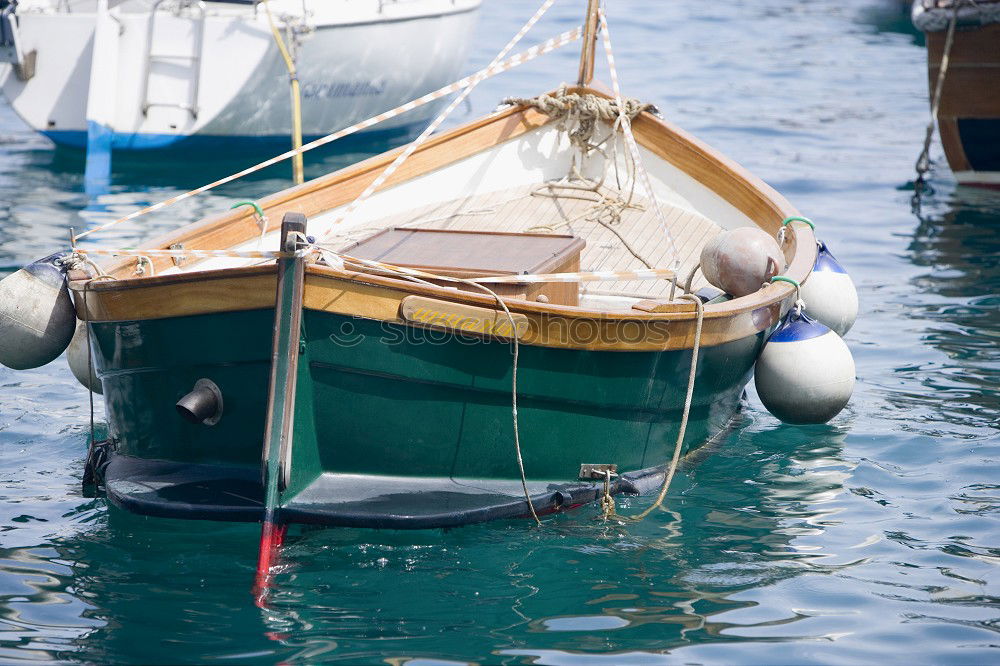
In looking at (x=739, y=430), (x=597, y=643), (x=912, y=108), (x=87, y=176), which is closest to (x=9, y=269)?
(x=87, y=176)

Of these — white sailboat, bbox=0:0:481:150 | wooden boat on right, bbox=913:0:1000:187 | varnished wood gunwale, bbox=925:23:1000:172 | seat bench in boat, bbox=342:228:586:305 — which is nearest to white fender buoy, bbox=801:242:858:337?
seat bench in boat, bbox=342:228:586:305

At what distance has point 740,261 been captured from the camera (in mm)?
5711

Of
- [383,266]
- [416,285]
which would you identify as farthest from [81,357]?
[416,285]

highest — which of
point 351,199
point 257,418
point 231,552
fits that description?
point 351,199

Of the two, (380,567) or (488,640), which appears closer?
(488,640)

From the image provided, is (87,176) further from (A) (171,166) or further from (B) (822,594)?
(B) (822,594)

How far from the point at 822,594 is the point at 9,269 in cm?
672

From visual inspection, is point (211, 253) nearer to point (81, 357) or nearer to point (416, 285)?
point (416, 285)

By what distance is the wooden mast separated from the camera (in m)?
7.65

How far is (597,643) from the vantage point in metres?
4.40

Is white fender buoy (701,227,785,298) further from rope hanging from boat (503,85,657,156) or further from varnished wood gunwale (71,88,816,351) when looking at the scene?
rope hanging from boat (503,85,657,156)

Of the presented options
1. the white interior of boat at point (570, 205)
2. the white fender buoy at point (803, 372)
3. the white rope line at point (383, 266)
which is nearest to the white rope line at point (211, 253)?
the white rope line at point (383, 266)

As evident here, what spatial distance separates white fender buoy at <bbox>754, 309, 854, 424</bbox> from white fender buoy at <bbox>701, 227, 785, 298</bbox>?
326 millimetres

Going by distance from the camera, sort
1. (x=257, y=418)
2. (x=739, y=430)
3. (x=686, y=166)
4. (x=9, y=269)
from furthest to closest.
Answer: (x=9, y=269) < (x=686, y=166) < (x=739, y=430) < (x=257, y=418)
